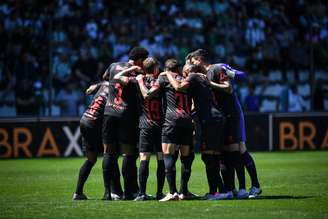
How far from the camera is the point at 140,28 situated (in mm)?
25812

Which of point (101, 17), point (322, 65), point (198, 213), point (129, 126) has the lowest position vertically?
point (198, 213)

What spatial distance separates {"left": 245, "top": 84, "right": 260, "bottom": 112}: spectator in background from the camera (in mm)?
24250

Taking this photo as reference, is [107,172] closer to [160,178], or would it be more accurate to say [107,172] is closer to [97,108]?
[160,178]

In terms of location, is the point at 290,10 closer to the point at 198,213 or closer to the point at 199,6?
the point at 199,6

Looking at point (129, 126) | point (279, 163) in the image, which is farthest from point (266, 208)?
point (279, 163)

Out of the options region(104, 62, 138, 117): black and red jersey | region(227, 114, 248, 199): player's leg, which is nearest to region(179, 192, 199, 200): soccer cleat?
region(227, 114, 248, 199): player's leg

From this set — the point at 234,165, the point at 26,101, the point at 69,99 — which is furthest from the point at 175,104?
the point at 69,99

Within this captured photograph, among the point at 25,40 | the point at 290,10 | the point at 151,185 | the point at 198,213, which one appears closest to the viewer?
the point at 198,213

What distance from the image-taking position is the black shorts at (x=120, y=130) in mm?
13078

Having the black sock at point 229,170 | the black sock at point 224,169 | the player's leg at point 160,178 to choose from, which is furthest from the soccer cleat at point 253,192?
the player's leg at point 160,178

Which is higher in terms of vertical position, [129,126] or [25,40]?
[25,40]

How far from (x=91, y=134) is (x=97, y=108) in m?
0.45

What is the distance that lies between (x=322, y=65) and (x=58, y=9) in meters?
8.06

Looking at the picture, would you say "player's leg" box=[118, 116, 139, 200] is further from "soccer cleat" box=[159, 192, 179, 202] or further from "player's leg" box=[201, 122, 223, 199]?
"player's leg" box=[201, 122, 223, 199]
